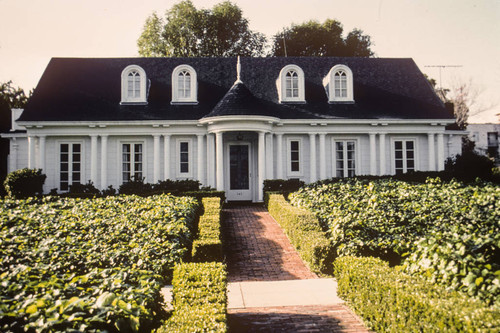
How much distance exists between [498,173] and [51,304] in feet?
79.1

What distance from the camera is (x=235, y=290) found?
25.3ft

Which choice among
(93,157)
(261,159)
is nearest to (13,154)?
(93,157)

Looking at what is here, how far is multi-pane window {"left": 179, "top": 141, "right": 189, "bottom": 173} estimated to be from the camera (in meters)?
20.0

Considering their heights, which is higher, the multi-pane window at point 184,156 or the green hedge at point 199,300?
the multi-pane window at point 184,156

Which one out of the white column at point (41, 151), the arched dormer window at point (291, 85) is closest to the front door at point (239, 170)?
the arched dormer window at point (291, 85)

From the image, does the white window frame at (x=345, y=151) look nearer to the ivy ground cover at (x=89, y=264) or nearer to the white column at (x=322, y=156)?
the white column at (x=322, y=156)

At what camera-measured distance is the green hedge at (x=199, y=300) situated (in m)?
4.22

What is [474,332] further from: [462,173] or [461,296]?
[462,173]

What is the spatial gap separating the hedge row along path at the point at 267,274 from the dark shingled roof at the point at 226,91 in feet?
21.7

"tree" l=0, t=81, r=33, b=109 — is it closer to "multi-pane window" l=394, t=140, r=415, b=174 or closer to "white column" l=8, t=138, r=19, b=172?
"white column" l=8, t=138, r=19, b=172

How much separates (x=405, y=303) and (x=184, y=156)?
16322mm

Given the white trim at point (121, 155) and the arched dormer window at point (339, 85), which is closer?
the white trim at point (121, 155)

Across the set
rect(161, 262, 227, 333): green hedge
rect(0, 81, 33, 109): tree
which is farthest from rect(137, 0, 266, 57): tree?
rect(161, 262, 227, 333): green hedge

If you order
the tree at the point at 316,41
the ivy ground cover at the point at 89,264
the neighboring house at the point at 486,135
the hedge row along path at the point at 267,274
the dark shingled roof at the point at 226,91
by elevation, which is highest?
the tree at the point at 316,41
